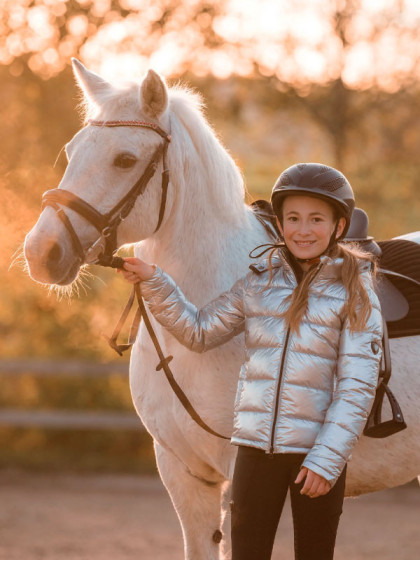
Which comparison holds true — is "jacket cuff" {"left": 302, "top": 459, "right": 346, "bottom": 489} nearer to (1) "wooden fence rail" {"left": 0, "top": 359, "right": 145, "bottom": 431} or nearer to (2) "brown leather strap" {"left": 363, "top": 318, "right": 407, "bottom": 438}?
(2) "brown leather strap" {"left": 363, "top": 318, "right": 407, "bottom": 438}

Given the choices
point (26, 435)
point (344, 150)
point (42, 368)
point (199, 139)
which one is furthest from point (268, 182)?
point (199, 139)

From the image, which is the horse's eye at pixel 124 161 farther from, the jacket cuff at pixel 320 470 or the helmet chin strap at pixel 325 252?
the jacket cuff at pixel 320 470

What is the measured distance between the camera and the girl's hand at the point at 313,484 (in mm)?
2266

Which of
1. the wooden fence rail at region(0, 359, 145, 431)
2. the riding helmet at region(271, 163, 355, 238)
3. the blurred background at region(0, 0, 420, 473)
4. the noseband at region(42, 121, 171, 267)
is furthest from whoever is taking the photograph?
the blurred background at region(0, 0, 420, 473)

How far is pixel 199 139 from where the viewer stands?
2.93 meters

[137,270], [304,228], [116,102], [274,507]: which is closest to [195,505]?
[274,507]

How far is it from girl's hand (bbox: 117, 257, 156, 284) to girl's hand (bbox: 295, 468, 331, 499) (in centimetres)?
83

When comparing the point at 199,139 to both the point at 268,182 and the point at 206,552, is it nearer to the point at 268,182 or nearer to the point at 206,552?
the point at 206,552

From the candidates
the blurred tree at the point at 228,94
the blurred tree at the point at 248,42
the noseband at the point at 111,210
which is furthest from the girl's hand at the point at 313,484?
the blurred tree at the point at 248,42

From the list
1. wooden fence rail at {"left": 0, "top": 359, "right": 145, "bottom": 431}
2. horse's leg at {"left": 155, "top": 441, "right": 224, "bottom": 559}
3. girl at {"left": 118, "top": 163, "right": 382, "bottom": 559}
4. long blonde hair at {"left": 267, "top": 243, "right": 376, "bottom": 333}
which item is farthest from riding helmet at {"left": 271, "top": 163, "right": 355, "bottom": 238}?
wooden fence rail at {"left": 0, "top": 359, "right": 145, "bottom": 431}

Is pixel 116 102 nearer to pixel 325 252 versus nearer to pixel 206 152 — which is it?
pixel 206 152

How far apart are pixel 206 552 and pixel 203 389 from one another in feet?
2.45

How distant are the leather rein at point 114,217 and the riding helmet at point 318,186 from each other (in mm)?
483

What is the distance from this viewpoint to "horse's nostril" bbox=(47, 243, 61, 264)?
255cm
